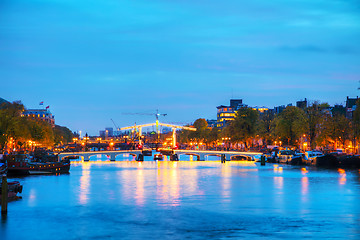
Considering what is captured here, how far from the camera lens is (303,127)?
121438 mm

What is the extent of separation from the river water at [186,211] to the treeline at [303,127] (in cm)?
3782

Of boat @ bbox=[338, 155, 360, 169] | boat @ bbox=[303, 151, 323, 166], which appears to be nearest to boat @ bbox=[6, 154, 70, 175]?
boat @ bbox=[303, 151, 323, 166]

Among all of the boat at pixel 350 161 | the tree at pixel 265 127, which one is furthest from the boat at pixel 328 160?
the tree at pixel 265 127

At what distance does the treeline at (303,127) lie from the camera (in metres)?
110

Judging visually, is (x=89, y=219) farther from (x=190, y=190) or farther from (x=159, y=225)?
(x=190, y=190)

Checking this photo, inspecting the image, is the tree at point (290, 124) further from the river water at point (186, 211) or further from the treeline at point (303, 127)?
the river water at point (186, 211)

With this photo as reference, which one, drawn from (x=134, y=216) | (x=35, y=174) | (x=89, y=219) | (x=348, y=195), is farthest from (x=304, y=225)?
(x=35, y=174)

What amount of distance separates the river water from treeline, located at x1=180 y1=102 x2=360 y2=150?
124 ft

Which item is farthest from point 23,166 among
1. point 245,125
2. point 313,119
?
point 245,125

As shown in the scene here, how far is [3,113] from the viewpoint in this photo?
107m

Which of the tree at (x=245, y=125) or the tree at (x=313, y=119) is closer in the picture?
the tree at (x=313, y=119)

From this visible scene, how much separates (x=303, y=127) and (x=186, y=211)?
264 ft

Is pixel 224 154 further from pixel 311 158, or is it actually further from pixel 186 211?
pixel 186 211

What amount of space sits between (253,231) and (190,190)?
104 ft
